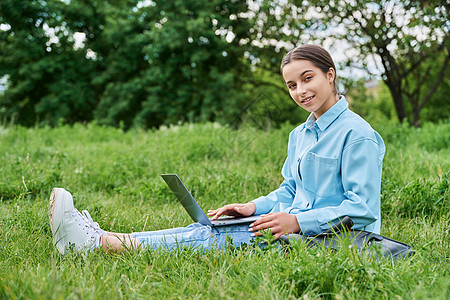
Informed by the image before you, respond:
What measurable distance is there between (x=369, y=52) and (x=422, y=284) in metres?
11.3

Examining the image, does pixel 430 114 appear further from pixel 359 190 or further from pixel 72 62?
pixel 359 190

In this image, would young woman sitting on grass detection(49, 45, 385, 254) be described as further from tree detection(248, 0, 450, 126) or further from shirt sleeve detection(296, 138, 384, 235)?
tree detection(248, 0, 450, 126)

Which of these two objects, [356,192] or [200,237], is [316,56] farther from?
[200,237]

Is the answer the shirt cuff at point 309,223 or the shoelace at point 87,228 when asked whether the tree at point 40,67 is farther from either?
the shirt cuff at point 309,223

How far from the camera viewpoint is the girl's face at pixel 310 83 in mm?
2281

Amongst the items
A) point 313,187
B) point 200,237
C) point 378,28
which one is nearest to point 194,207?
point 200,237

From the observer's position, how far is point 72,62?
17875 mm

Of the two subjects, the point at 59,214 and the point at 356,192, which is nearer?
the point at 356,192

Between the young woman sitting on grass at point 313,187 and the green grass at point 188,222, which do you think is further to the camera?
the young woman sitting on grass at point 313,187

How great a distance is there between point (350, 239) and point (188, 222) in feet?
4.89

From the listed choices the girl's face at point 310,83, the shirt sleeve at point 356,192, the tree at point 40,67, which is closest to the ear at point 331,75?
the girl's face at point 310,83

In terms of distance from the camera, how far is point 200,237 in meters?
2.42

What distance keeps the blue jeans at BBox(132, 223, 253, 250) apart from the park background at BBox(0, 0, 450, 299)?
0.08 metres

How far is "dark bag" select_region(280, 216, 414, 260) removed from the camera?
2051 millimetres
